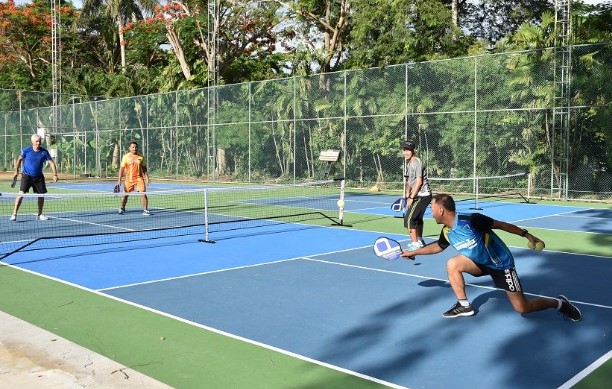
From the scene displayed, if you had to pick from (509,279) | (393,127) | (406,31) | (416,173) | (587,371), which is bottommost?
(587,371)

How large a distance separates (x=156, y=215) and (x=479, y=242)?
11199mm

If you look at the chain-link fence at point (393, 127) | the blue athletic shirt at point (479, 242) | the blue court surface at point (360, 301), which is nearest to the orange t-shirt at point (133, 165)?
the blue court surface at point (360, 301)

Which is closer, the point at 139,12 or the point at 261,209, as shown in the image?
the point at 261,209

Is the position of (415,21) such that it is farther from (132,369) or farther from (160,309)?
(132,369)

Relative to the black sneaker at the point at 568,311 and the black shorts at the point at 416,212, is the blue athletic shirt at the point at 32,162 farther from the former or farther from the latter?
the black sneaker at the point at 568,311

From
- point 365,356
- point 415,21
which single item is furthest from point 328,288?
point 415,21

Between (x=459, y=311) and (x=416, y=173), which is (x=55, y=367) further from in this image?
A: (x=416, y=173)

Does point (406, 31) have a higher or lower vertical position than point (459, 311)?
higher

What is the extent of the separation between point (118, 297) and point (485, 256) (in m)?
4.00

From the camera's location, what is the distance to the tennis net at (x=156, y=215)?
38.1 feet

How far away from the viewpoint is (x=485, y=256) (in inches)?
230

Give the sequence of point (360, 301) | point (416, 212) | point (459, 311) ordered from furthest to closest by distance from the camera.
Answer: point (416, 212) < point (360, 301) < point (459, 311)

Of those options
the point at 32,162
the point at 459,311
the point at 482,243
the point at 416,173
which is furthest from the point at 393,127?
the point at 482,243

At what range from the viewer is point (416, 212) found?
10.0m
